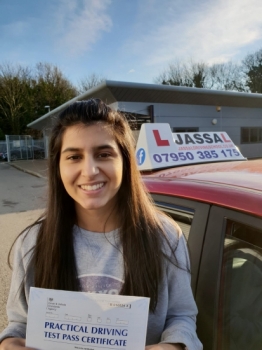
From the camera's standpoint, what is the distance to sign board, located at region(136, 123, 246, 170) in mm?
2244

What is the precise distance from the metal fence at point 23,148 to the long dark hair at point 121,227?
83.7ft

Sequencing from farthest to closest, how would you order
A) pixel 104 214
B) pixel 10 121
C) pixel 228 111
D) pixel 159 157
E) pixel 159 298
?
pixel 10 121 → pixel 228 111 → pixel 159 157 → pixel 104 214 → pixel 159 298

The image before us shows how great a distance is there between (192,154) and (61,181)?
144 cm

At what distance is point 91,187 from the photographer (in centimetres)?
104

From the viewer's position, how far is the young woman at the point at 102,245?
40.2 inches

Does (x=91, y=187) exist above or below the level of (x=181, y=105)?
below

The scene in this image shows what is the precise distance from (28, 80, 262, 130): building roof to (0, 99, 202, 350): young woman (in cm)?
1054

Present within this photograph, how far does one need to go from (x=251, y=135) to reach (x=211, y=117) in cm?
329

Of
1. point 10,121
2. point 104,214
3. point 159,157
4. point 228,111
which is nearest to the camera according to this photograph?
point 104,214

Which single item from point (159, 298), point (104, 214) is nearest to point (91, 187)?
point (104, 214)

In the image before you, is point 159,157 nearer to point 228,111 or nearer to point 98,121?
point 98,121

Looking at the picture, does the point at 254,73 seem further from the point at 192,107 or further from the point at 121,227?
the point at 121,227

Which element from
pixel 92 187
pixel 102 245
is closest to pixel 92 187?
pixel 92 187

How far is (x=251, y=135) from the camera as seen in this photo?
691 inches
